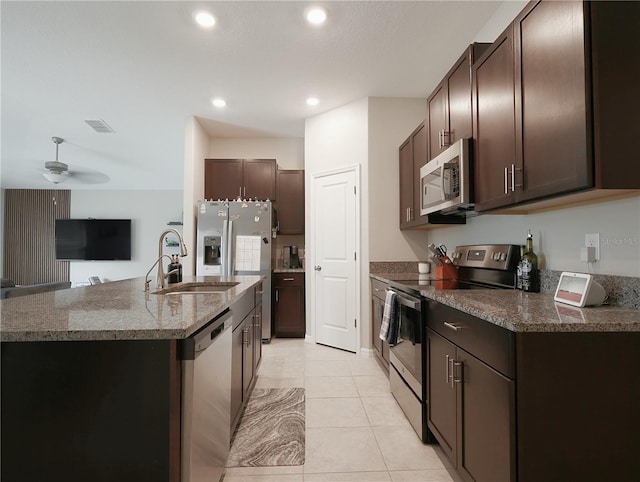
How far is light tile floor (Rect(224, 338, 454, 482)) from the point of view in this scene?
1.64 m

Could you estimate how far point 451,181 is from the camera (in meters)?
2.10

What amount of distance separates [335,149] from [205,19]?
1.90m

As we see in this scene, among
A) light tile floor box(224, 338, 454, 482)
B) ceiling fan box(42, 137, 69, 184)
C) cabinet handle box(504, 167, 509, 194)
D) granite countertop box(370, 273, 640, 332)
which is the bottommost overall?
light tile floor box(224, 338, 454, 482)

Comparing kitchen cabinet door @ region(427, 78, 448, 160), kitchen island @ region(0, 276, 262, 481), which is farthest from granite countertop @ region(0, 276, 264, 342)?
kitchen cabinet door @ region(427, 78, 448, 160)

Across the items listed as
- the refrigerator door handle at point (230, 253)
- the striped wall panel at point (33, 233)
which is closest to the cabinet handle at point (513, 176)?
the refrigerator door handle at point (230, 253)

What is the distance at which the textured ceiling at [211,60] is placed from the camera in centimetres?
237

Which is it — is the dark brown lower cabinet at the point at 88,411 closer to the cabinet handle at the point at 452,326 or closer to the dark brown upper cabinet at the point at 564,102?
the cabinet handle at the point at 452,326

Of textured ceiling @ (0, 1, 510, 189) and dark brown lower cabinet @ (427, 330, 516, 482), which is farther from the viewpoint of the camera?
textured ceiling @ (0, 1, 510, 189)

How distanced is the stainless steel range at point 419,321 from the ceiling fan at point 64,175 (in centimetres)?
525

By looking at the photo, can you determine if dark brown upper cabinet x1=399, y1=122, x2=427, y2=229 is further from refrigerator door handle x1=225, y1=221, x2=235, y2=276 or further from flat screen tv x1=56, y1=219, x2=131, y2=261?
flat screen tv x1=56, y1=219, x2=131, y2=261

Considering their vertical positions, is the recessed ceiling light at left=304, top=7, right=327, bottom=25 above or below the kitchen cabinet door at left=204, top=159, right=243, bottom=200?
above

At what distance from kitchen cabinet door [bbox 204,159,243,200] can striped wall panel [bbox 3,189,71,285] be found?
18.3 feet

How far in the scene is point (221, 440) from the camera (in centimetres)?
146

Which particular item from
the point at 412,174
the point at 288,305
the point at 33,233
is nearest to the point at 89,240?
the point at 33,233
